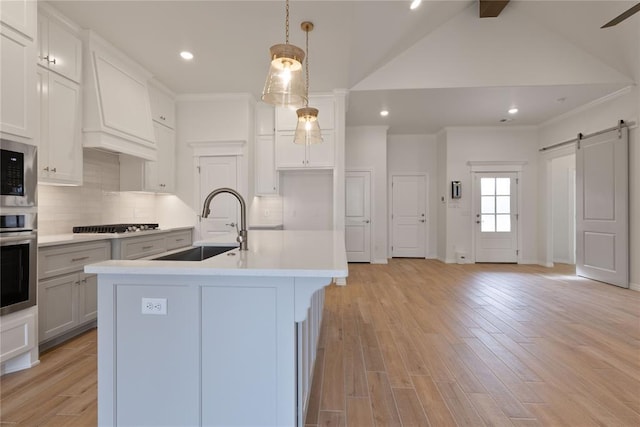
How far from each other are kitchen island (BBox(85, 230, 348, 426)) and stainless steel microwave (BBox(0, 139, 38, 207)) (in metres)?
1.35

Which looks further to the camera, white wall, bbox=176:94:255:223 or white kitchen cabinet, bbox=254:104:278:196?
white kitchen cabinet, bbox=254:104:278:196

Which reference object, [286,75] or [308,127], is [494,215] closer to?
[308,127]

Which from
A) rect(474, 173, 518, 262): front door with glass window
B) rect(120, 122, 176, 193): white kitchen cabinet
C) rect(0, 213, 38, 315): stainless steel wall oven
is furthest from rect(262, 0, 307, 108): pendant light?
rect(474, 173, 518, 262): front door with glass window

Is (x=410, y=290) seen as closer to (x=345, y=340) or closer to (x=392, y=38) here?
(x=345, y=340)

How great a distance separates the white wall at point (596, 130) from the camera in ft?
13.9

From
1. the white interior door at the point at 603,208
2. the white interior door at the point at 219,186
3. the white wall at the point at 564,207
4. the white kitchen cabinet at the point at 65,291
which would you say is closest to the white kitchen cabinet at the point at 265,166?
the white interior door at the point at 219,186

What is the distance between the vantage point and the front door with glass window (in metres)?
6.45

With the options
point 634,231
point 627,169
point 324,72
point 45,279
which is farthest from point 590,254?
point 45,279

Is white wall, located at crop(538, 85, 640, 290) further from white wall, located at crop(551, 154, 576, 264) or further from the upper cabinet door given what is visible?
the upper cabinet door

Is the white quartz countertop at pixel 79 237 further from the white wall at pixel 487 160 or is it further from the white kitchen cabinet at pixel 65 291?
the white wall at pixel 487 160

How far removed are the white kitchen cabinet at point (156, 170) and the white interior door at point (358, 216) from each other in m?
3.53

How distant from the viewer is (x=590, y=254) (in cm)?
489

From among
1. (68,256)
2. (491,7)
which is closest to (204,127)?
(68,256)

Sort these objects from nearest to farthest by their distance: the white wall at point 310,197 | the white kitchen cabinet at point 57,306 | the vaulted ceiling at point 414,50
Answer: the white kitchen cabinet at point 57,306, the vaulted ceiling at point 414,50, the white wall at point 310,197
